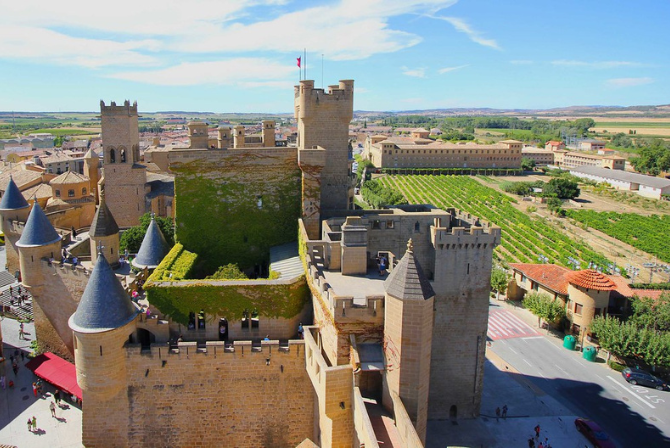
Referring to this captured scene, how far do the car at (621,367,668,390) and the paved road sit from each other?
40 cm

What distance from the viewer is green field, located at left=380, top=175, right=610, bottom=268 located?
65.2 meters

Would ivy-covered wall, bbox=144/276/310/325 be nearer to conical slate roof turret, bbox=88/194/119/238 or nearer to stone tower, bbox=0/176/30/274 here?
conical slate roof turret, bbox=88/194/119/238

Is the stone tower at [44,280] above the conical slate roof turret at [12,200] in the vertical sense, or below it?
below

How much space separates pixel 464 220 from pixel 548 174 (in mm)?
139383

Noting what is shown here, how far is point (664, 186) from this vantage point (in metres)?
120

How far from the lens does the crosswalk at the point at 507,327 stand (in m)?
38.8

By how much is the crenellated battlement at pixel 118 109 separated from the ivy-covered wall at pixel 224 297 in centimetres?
3842

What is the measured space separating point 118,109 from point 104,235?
29.6 meters

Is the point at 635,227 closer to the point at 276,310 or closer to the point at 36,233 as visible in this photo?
the point at 276,310

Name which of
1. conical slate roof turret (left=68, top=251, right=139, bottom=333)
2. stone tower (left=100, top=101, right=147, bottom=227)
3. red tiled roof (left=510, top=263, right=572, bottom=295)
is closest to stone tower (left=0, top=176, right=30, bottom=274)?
conical slate roof turret (left=68, top=251, right=139, bottom=333)

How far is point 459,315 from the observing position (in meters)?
25.1

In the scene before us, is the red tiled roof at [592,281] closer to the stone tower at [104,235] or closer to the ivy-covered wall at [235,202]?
the ivy-covered wall at [235,202]

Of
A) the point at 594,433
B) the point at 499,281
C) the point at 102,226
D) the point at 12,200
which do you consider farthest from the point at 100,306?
the point at 499,281

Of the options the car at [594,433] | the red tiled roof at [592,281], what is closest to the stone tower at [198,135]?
the car at [594,433]
